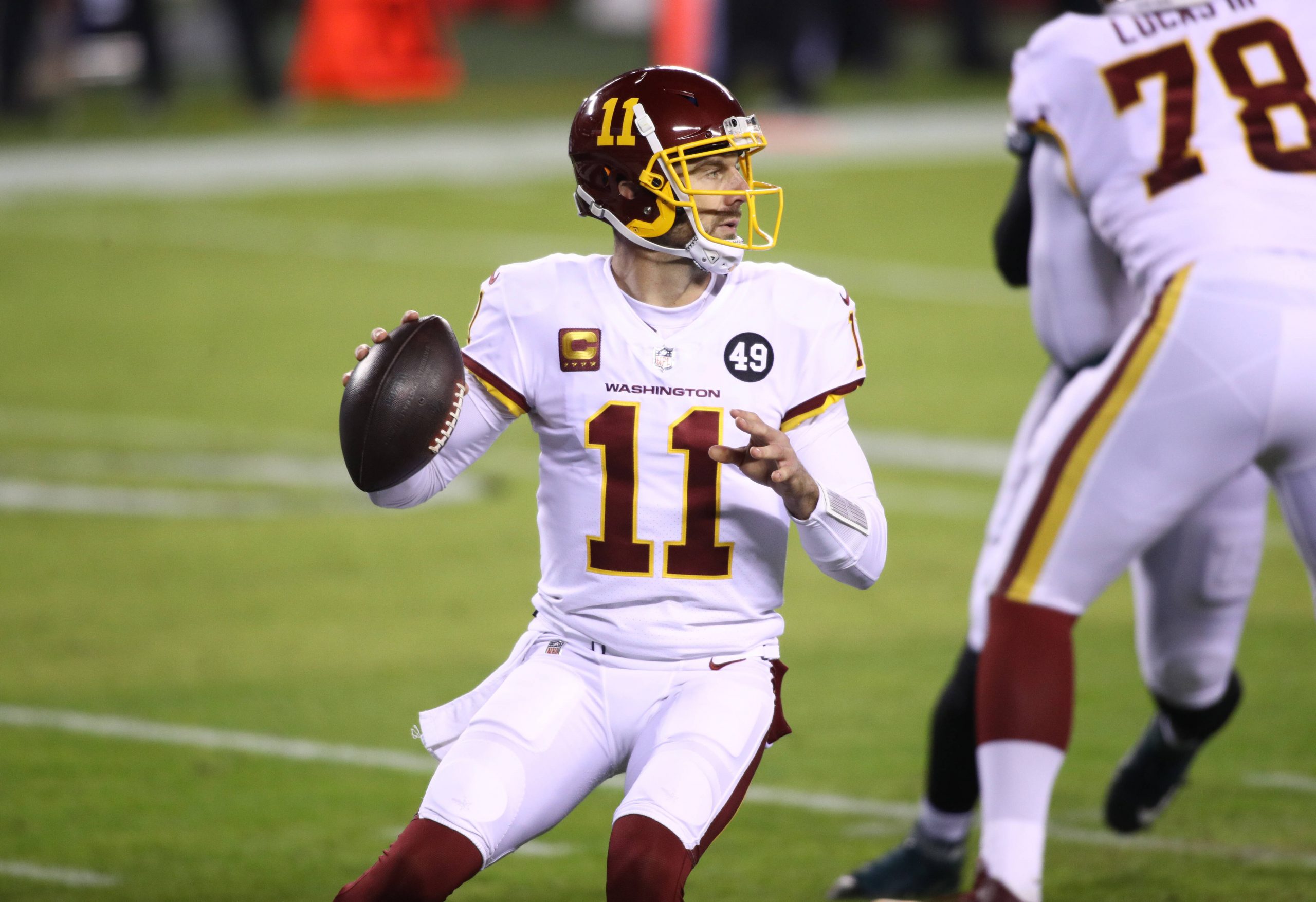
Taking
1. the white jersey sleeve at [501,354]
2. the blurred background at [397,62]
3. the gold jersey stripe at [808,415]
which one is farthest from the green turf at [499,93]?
the gold jersey stripe at [808,415]

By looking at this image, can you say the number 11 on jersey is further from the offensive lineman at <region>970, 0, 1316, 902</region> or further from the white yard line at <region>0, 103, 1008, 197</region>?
the white yard line at <region>0, 103, 1008, 197</region>

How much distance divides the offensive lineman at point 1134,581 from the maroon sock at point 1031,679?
43cm

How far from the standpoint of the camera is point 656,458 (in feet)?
11.7

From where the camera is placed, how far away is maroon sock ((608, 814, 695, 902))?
323 centimetres

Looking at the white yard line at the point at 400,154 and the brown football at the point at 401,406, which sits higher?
the brown football at the point at 401,406

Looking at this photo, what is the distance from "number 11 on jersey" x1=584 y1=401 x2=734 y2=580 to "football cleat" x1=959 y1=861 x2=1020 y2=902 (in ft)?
2.23

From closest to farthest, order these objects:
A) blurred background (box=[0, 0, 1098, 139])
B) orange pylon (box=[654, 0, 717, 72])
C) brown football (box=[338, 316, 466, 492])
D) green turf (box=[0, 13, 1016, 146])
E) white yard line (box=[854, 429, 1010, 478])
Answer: brown football (box=[338, 316, 466, 492]), white yard line (box=[854, 429, 1010, 478]), orange pylon (box=[654, 0, 717, 72]), blurred background (box=[0, 0, 1098, 139]), green turf (box=[0, 13, 1016, 146])

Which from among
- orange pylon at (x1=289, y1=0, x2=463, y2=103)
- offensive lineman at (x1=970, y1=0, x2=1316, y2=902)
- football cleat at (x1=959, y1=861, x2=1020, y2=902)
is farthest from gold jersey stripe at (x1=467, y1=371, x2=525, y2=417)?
orange pylon at (x1=289, y1=0, x2=463, y2=103)

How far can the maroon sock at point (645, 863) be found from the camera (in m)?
3.23

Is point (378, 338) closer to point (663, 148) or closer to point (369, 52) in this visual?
point (663, 148)

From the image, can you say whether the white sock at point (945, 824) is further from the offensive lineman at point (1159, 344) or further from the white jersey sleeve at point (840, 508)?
the white jersey sleeve at point (840, 508)

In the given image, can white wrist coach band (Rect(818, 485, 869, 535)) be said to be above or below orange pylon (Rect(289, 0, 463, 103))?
above

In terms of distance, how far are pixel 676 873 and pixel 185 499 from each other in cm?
566

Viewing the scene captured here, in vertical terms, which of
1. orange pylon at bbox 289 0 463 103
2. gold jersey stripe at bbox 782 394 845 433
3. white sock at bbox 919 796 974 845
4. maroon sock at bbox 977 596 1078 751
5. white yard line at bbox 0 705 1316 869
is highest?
gold jersey stripe at bbox 782 394 845 433
